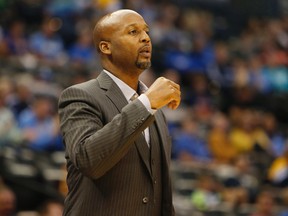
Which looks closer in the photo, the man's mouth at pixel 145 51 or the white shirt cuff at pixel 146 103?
the white shirt cuff at pixel 146 103

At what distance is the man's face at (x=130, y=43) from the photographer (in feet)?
9.46

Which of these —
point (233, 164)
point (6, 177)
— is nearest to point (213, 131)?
point (233, 164)

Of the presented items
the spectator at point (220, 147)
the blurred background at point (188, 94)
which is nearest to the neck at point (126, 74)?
the blurred background at point (188, 94)

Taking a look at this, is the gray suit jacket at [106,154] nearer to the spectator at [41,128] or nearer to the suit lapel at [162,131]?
the suit lapel at [162,131]

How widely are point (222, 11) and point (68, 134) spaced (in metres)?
13.6

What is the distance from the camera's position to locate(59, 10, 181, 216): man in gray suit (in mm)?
2664

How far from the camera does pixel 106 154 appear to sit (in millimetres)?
2635

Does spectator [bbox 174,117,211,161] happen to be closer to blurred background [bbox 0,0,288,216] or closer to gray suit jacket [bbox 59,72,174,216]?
blurred background [bbox 0,0,288,216]

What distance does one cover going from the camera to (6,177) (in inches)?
296

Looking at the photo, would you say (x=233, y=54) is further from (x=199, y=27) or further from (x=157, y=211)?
(x=157, y=211)

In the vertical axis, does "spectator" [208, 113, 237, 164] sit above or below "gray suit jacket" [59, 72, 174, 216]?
above

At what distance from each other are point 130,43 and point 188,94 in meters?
9.66

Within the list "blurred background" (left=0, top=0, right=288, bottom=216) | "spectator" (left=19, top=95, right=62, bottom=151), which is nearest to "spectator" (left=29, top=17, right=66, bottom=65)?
"blurred background" (left=0, top=0, right=288, bottom=216)

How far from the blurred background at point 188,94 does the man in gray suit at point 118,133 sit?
3377mm
